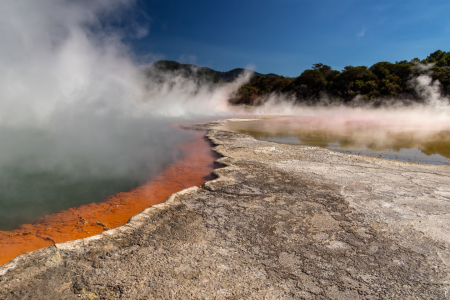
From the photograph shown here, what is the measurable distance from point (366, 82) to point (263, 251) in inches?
1001

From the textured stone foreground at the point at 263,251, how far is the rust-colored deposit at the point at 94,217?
0.71 metres

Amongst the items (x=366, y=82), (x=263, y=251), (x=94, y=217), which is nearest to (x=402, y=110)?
(x=366, y=82)

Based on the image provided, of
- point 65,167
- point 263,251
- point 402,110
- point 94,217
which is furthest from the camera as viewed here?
point 402,110

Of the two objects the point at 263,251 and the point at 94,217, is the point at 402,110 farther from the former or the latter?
the point at 94,217

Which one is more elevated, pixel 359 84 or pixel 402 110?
pixel 359 84

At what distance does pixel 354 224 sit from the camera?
2.72 m

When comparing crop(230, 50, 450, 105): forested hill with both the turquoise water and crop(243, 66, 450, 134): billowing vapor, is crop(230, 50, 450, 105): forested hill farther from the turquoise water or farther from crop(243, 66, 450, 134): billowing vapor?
the turquoise water

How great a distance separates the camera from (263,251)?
7.35 feet

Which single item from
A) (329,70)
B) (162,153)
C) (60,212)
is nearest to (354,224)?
(60,212)

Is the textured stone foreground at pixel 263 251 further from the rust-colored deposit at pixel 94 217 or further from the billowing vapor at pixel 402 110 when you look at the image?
the billowing vapor at pixel 402 110

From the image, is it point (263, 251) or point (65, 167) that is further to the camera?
point (65, 167)

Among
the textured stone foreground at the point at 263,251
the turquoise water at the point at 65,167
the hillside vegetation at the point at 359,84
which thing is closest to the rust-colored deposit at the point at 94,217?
the turquoise water at the point at 65,167

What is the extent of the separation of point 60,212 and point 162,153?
363cm

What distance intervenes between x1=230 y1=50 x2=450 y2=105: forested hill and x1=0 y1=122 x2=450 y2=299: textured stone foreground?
21.8 m
